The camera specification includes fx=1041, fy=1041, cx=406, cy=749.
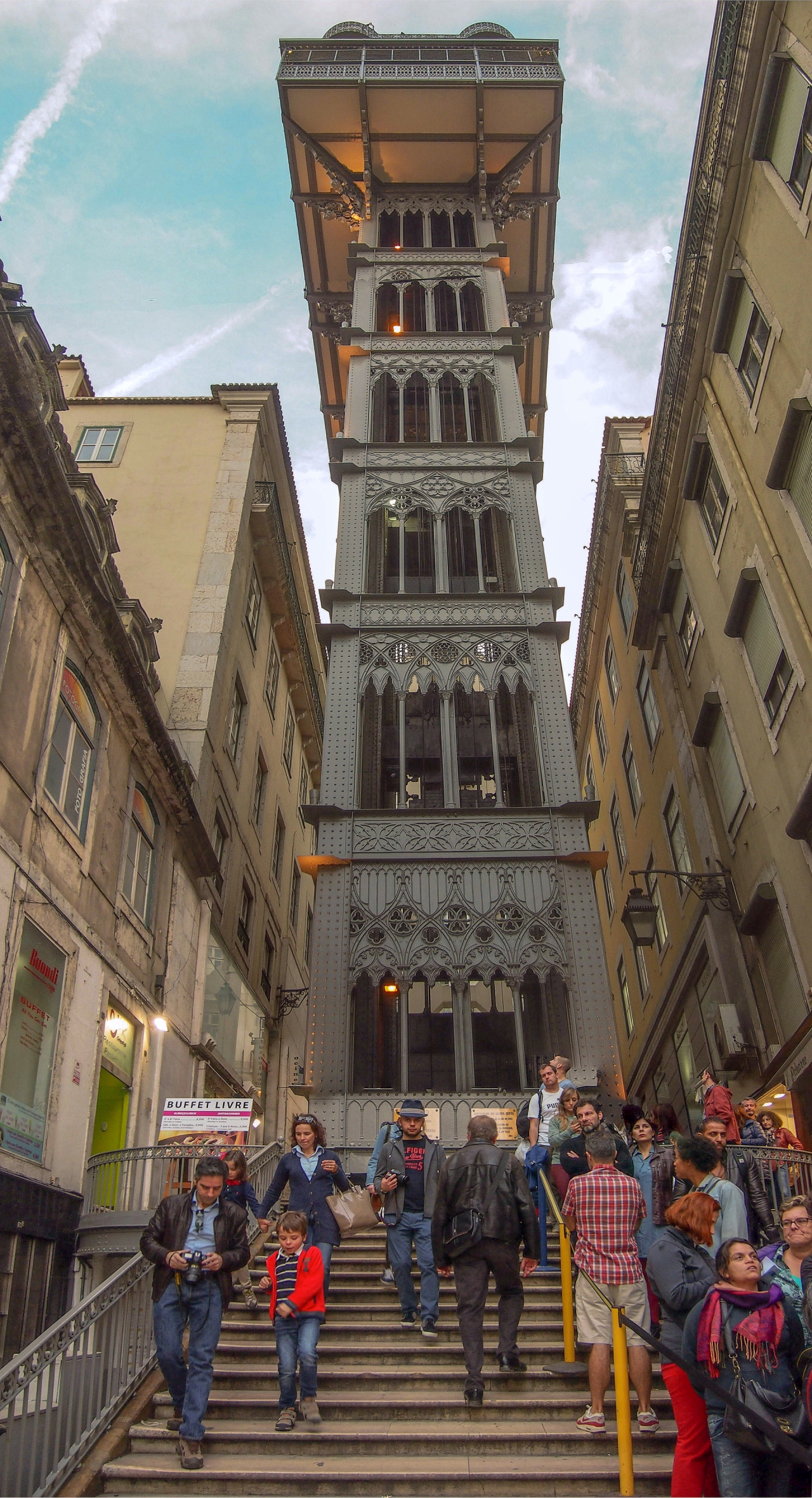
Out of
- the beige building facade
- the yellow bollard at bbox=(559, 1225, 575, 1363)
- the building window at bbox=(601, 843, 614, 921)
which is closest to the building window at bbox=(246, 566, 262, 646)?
the beige building facade

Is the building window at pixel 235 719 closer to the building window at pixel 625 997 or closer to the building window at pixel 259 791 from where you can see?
the building window at pixel 259 791

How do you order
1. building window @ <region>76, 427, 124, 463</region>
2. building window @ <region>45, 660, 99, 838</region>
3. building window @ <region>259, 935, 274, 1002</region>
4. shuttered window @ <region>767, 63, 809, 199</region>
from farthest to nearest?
building window @ <region>259, 935, 274, 1002</region> → building window @ <region>76, 427, 124, 463</region> → shuttered window @ <region>767, 63, 809, 199</region> → building window @ <region>45, 660, 99, 838</region>

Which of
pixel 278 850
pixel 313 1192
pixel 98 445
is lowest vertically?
pixel 313 1192

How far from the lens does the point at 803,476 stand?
15.8m

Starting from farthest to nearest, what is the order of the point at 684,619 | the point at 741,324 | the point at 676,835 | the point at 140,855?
the point at 676,835 → the point at 684,619 → the point at 741,324 → the point at 140,855

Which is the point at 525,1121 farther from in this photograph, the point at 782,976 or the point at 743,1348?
the point at 782,976

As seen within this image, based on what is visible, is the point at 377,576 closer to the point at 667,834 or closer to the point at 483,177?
the point at 667,834

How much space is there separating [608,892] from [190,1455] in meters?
30.2

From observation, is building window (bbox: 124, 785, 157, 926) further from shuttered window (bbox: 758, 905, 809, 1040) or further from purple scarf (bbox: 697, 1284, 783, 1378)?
purple scarf (bbox: 697, 1284, 783, 1378)

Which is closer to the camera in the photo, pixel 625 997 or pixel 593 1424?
pixel 593 1424

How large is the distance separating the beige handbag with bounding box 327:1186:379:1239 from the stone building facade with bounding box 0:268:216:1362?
420cm

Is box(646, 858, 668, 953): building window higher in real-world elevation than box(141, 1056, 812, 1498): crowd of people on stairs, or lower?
higher

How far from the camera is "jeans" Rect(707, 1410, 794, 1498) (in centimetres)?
502

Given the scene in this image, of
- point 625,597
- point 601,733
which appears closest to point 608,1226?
point 625,597
